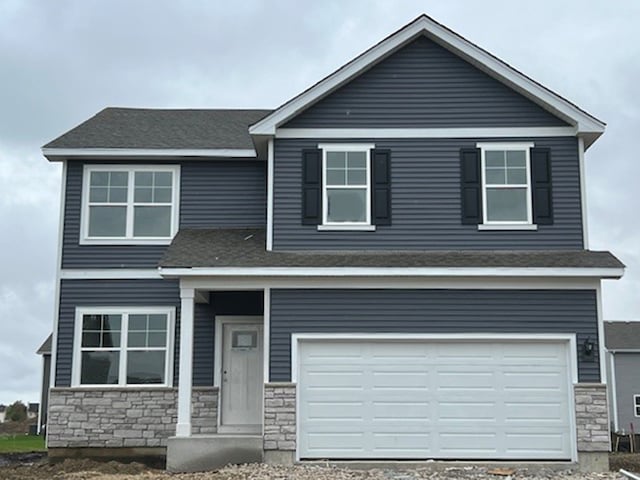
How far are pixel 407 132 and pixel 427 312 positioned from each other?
323cm

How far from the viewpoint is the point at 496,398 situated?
13.1 metres

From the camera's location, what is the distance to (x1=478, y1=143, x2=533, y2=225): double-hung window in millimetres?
13898

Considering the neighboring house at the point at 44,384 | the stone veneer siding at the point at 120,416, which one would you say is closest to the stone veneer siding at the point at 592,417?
the stone veneer siding at the point at 120,416

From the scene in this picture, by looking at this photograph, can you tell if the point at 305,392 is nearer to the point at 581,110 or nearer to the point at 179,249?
the point at 179,249

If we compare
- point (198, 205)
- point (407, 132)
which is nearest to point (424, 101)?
point (407, 132)

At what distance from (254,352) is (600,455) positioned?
6342mm

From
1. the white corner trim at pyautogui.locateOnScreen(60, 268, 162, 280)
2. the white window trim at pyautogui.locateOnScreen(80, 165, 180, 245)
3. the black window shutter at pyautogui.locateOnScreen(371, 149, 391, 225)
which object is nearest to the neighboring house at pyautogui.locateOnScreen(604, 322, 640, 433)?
the black window shutter at pyautogui.locateOnScreen(371, 149, 391, 225)

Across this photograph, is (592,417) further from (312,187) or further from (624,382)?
(624,382)

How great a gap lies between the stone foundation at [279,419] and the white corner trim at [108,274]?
3.80 meters

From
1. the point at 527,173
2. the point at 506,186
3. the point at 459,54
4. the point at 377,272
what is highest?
the point at 459,54

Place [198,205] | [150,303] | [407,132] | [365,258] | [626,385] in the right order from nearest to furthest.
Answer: [365,258] → [407,132] → [150,303] → [198,205] → [626,385]

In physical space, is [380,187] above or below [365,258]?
above

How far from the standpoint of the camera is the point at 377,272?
12.9 m

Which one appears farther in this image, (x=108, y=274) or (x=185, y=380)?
(x=108, y=274)
